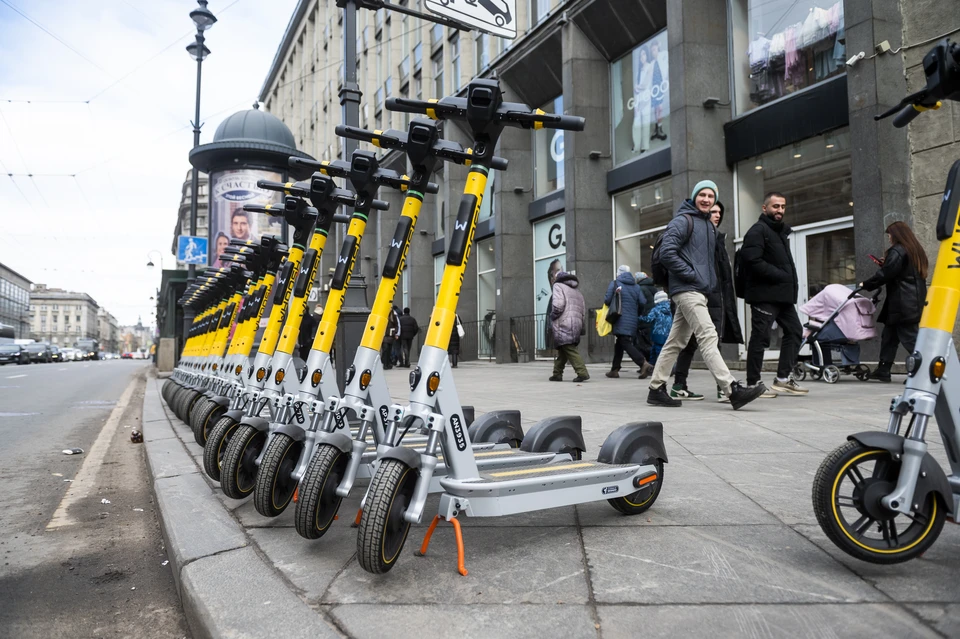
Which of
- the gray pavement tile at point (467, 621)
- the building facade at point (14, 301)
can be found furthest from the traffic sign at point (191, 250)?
the building facade at point (14, 301)

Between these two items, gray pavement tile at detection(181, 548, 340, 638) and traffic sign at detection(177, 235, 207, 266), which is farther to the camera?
traffic sign at detection(177, 235, 207, 266)

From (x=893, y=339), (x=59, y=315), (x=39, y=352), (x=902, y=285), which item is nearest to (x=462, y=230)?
(x=902, y=285)

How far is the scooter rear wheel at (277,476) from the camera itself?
3.03 meters

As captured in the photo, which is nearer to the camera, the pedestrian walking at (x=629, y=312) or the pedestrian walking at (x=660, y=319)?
the pedestrian walking at (x=660, y=319)

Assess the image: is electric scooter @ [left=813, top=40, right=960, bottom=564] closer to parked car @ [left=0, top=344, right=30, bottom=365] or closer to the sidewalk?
the sidewalk

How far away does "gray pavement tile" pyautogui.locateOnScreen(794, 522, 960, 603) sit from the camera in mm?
2176

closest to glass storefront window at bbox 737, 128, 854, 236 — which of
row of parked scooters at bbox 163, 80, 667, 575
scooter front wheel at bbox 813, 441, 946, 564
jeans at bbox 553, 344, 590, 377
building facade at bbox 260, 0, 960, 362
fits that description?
building facade at bbox 260, 0, 960, 362

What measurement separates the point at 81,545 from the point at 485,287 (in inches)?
783

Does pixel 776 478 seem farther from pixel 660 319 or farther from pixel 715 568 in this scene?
pixel 660 319

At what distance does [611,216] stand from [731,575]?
1529 centimetres

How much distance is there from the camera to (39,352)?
174 feet

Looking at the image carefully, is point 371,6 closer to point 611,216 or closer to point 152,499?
point 152,499

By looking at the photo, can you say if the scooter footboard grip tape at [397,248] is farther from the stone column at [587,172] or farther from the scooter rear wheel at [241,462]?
the stone column at [587,172]

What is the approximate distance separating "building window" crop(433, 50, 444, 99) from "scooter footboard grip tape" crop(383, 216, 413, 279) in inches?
905
